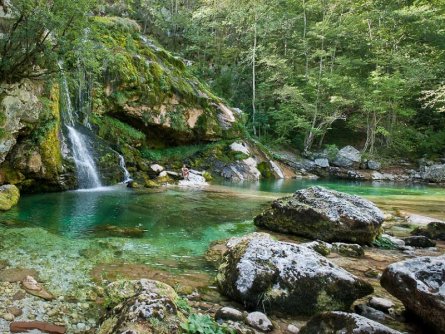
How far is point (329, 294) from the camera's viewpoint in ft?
12.5

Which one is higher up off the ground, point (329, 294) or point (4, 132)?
point (4, 132)

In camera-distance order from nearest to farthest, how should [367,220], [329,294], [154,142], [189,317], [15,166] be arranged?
1. [189,317]
2. [329,294]
3. [367,220]
4. [15,166]
5. [154,142]

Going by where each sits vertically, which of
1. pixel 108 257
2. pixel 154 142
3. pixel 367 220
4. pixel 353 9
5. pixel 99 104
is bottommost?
pixel 108 257

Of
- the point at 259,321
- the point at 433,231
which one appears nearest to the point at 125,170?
the point at 433,231

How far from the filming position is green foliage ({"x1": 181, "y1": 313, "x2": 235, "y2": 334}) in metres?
2.97

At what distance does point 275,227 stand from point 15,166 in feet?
26.4

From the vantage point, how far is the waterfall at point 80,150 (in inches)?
512

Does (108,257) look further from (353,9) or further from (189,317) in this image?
(353,9)

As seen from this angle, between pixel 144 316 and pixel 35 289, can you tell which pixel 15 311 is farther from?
pixel 144 316

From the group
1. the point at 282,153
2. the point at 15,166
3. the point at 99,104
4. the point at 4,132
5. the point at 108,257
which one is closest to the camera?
the point at 108,257

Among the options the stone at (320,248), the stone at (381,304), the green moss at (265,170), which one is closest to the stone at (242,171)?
the green moss at (265,170)

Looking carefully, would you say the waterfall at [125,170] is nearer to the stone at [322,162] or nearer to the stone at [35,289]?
the stone at [35,289]

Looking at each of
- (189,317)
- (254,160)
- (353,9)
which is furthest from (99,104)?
(353,9)

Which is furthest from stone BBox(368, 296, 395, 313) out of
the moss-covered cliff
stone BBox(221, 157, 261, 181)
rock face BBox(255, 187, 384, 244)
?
stone BBox(221, 157, 261, 181)
